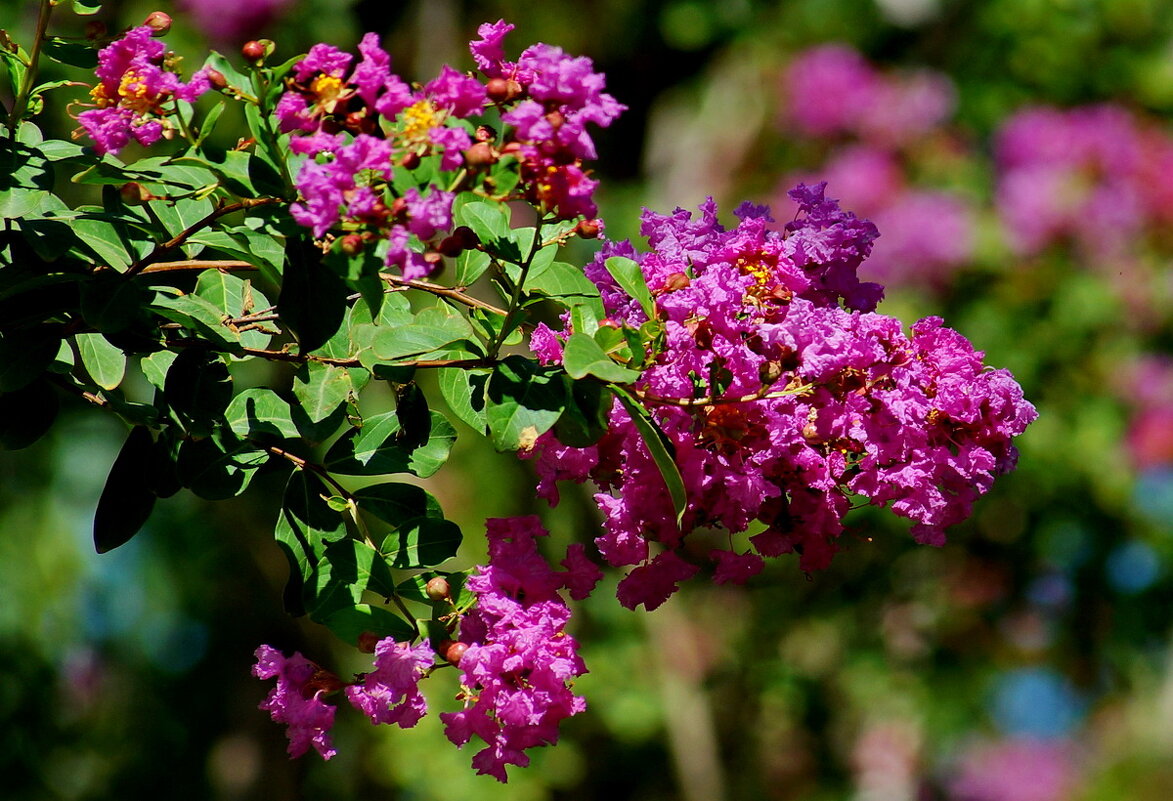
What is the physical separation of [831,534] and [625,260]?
263 mm

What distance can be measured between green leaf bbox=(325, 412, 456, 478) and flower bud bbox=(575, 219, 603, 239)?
0.64 feet

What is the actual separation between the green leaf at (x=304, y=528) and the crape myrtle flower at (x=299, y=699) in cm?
5

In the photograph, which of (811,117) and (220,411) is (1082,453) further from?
(220,411)

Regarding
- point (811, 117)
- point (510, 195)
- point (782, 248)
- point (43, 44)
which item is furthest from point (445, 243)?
point (811, 117)

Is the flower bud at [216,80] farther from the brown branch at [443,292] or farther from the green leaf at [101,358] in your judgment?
the green leaf at [101,358]

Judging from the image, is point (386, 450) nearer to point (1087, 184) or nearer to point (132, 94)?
point (132, 94)

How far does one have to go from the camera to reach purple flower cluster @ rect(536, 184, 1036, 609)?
0.97m

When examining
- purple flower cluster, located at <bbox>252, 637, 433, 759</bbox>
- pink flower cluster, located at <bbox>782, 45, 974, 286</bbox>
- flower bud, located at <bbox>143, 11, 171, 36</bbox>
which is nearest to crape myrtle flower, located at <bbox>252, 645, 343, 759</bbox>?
purple flower cluster, located at <bbox>252, 637, 433, 759</bbox>

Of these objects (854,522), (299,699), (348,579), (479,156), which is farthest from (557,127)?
(854,522)

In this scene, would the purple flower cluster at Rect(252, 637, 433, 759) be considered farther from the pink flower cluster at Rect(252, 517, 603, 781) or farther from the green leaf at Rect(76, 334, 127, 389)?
the green leaf at Rect(76, 334, 127, 389)

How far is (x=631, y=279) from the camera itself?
987 mm

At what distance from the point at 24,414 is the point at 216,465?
0.60 feet

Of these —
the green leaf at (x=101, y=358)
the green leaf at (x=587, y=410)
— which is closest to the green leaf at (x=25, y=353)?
the green leaf at (x=101, y=358)

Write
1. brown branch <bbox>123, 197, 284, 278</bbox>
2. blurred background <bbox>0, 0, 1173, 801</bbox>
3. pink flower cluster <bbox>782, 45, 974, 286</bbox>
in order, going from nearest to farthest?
brown branch <bbox>123, 197, 284, 278</bbox> → blurred background <bbox>0, 0, 1173, 801</bbox> → pink flower cluster <bbox>782, 45, 974, 286</bbox>
